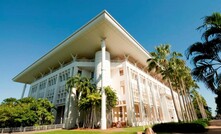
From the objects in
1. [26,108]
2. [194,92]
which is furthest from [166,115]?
[26,108]

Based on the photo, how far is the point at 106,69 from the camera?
94.3 ft

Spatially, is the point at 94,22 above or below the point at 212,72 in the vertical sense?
above

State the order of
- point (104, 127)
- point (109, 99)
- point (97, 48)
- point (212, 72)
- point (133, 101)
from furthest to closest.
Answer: point (97, 48) < point (133, 101) < point (109, 99) < point (104, 127) < point (212, 72)

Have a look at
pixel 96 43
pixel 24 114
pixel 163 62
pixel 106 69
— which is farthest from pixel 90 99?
pixel 163 62

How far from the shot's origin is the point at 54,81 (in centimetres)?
3653

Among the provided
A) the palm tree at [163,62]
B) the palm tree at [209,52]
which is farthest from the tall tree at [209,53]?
the palm tree at [163,62]

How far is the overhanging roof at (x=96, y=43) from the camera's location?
25.7 meters

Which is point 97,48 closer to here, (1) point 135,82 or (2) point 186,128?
(1) point 135,82

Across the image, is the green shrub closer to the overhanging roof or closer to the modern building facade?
the modern building facade

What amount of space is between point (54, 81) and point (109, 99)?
18.6m

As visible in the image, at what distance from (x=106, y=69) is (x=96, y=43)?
6261 millimetres

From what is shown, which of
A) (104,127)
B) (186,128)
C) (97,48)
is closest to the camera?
(186,128)

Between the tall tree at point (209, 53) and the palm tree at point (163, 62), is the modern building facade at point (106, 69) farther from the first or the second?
the tall tree at point (209, 53)

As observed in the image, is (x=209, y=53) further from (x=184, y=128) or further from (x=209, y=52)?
(x=184, y=128)
